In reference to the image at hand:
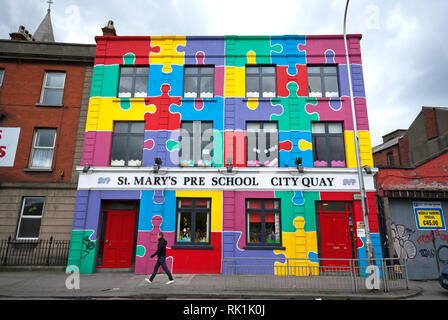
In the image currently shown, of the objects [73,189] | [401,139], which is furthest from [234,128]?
[401,139]

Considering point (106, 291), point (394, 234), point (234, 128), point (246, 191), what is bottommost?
point (106, 291)

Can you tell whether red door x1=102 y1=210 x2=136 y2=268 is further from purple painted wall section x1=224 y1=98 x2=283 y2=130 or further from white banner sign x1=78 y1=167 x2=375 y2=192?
purple painted wall section x1=224 y1=98 x2=283 y2=130

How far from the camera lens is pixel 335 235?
12984 millimetres

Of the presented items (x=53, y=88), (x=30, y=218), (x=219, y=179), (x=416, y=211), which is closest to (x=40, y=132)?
(x=53, y=88)

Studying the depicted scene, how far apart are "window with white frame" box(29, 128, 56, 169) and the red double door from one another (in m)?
4.54

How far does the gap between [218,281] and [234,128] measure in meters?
7.28

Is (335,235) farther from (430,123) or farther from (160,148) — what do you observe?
(430,123)

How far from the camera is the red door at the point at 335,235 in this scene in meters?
12.8

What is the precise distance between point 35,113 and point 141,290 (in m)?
11.9

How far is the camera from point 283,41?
15164 millimetres

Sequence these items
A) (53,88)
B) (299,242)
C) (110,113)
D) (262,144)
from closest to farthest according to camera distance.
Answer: (299,242), (262,144), (110,113), (53,88)

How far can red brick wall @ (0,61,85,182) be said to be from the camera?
570 inches

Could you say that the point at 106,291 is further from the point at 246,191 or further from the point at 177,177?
the point at 246,191

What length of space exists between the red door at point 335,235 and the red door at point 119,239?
9.26 meters
